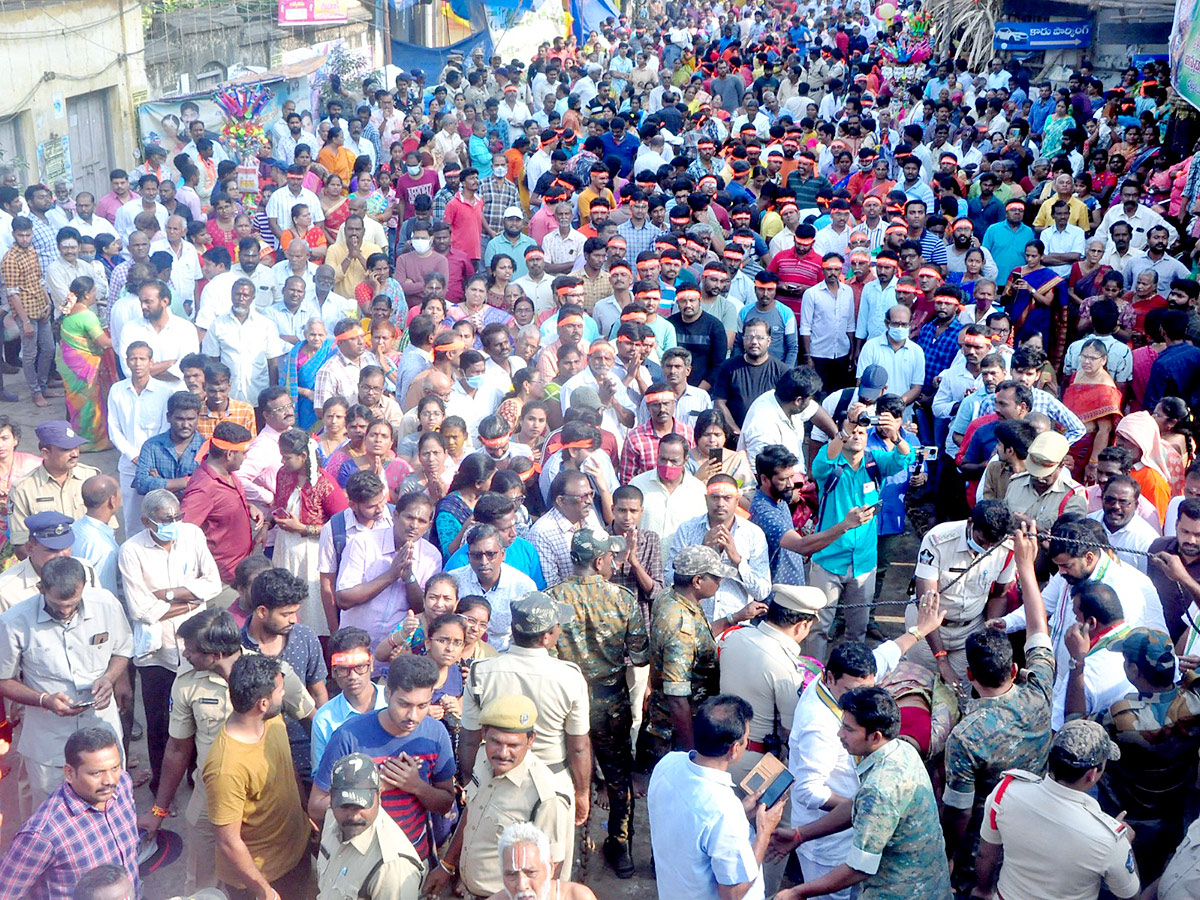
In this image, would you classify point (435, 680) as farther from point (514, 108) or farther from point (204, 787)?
point (514, 108)

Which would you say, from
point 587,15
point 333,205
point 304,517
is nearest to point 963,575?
point 304,517

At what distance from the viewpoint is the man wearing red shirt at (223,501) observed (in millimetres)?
5980

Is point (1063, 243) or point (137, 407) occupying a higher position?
point (1063, 243)

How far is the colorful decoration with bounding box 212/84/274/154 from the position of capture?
1609 centimetres

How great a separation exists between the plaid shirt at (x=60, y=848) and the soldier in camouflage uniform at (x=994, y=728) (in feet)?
9.18

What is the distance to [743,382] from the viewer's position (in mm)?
7812

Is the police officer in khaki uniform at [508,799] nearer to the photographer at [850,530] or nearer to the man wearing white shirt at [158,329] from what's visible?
the photographer at [850,530]

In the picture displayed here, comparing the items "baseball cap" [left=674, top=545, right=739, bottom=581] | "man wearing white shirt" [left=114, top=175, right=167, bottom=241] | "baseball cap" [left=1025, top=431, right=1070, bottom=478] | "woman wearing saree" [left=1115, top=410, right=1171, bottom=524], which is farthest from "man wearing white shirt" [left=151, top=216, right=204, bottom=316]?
"woman wearing saree" [left=1115, top=410, right=1171, bottom=524]

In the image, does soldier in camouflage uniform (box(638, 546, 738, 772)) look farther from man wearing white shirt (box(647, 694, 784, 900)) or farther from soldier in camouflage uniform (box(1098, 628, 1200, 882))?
soldier in camouflage uniform (box(1098, 628, 1200, 882))

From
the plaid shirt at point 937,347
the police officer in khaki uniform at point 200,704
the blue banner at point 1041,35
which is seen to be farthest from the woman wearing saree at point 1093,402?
the blue banner at point 1041,35

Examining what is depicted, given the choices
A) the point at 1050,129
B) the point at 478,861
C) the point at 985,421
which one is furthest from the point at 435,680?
the point at 1050,129

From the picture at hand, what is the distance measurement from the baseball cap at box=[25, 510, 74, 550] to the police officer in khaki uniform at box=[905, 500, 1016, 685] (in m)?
3.60

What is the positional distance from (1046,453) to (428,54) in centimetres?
2080

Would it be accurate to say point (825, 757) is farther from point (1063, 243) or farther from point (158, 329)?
point (1063, 243)
